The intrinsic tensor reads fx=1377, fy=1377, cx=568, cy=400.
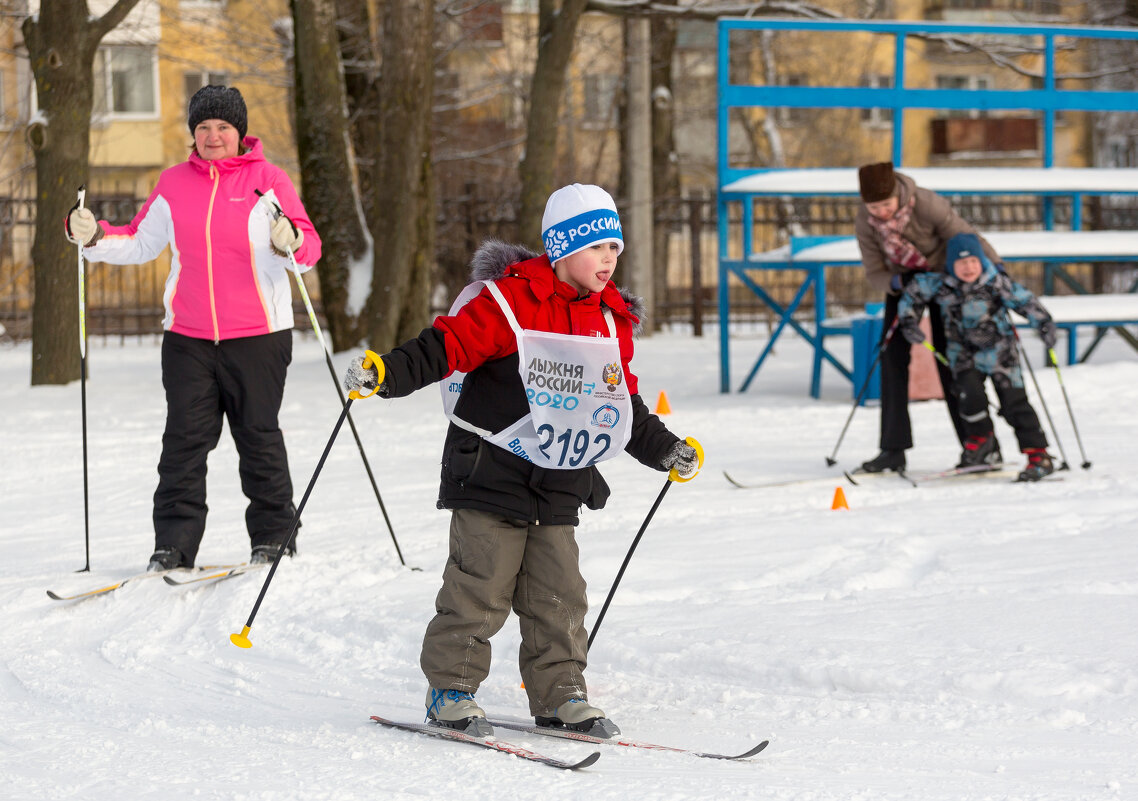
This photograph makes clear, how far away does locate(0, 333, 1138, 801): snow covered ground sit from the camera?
3.32 m

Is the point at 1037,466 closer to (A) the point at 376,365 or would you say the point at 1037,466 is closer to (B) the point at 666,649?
(B) the point at 666,649

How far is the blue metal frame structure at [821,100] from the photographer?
1155 centimetres

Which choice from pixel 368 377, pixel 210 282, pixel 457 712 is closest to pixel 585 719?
pixel 457 712

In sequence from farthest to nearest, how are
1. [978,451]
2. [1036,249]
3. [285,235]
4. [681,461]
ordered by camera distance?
[1036,249], [978,451], [285,235], [681,461]

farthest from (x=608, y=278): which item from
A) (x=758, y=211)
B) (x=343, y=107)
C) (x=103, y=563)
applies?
(x=758, y=211)

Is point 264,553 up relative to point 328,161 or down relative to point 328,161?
down

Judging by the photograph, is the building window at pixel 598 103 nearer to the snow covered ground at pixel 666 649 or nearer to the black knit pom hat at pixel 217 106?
the snow covered ground at pixel 666 649

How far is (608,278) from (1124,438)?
6221 millimetres

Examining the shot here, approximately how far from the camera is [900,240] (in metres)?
7.39

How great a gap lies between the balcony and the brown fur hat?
115ft

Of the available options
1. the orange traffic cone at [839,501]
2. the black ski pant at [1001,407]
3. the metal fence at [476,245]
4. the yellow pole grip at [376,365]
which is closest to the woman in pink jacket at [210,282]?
the yellow pole grip at [376,365]

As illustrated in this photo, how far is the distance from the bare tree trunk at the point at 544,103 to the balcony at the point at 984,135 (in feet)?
92.1

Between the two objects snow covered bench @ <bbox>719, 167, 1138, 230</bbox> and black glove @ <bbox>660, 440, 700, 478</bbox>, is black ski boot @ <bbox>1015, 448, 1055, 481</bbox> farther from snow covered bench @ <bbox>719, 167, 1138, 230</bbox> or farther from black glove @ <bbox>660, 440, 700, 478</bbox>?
snow covered bench @ <bbox>719, 167, 1138, 230</bbox>

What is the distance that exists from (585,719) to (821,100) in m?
9.21
